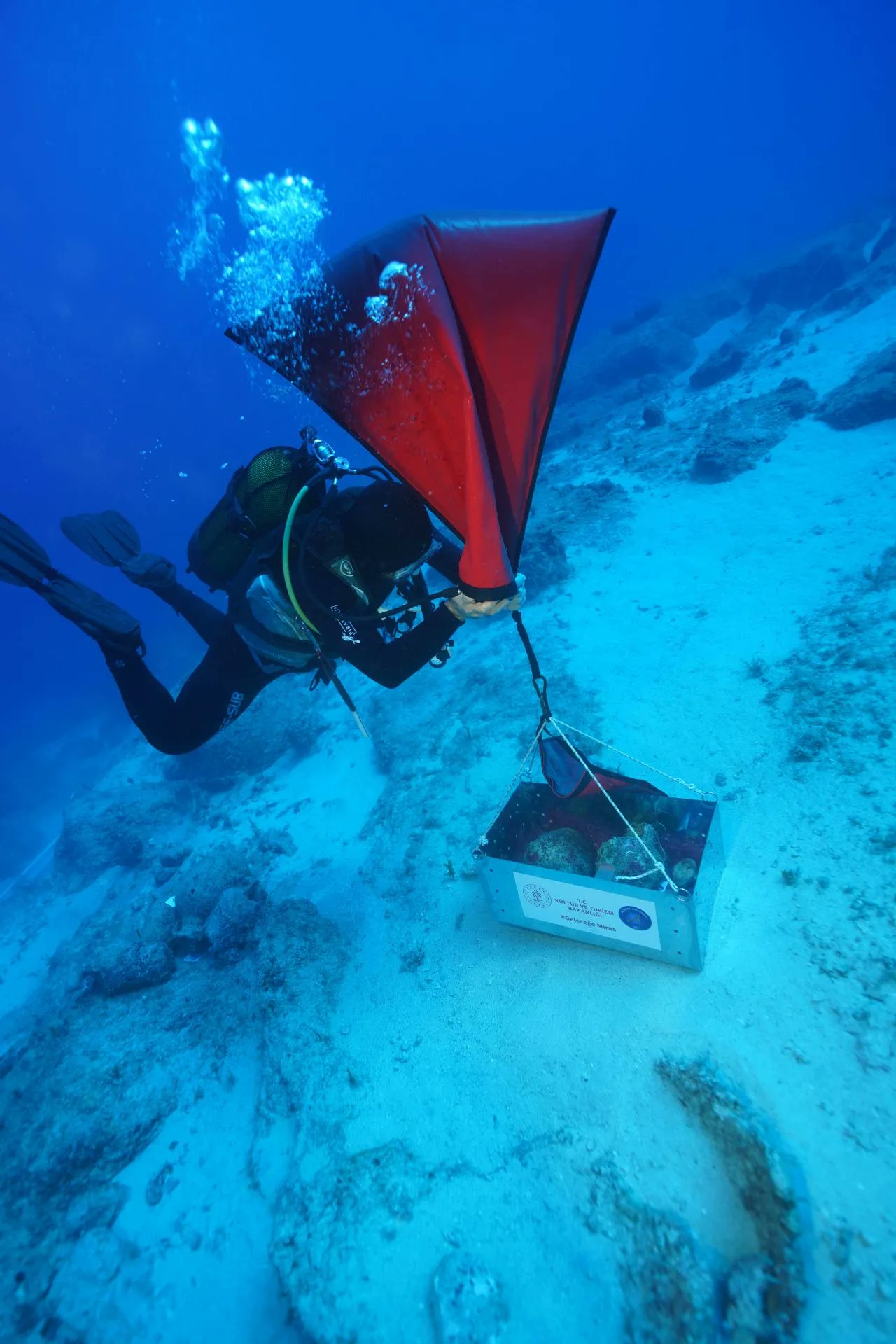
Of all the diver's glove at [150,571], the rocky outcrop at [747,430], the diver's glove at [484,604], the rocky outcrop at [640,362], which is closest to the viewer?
the diver's glove at [484,604]

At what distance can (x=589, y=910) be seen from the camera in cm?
354

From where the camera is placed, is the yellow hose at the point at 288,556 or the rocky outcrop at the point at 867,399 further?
the rocky outcrop at the point at 867,399

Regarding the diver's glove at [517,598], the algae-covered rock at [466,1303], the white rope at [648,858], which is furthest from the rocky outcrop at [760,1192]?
the diver's glove at [517,598]

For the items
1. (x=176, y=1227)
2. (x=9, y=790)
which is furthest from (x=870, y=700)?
(x=9, y=790)

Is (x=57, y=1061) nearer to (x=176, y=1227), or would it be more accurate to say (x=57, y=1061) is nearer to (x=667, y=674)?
(x=176, y=1227)

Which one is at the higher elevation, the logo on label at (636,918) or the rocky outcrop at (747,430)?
the rocky outcrop at (747,430)

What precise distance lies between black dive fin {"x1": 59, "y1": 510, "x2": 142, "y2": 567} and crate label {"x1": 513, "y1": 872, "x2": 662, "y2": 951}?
196 inches

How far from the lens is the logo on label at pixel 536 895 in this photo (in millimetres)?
3662

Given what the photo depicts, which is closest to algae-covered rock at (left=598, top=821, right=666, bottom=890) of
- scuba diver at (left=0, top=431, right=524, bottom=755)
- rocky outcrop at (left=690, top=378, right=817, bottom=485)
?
scuba diver at (left=0, top=431, right=524, bottom=755)

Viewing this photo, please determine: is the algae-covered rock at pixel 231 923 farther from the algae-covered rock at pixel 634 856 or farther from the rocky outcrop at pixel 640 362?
the rocky outcrop at pixel 640 362

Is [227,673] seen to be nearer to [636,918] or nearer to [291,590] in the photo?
[291,590]

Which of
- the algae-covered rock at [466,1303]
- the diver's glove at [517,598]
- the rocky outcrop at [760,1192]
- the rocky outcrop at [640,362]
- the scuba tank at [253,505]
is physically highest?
the rocky outcrop at [640,362]

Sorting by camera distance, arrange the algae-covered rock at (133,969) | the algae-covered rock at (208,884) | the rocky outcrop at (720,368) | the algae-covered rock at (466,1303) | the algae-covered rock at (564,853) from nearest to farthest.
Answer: the algae-covered rock at (466,1303), the algae-covered rock at (564,853), the algae-covered rock at (133,969), the algae-covered rock at (208,884), the rocky outcrop at (720,368)

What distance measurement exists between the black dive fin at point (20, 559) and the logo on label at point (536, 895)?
178 inches
